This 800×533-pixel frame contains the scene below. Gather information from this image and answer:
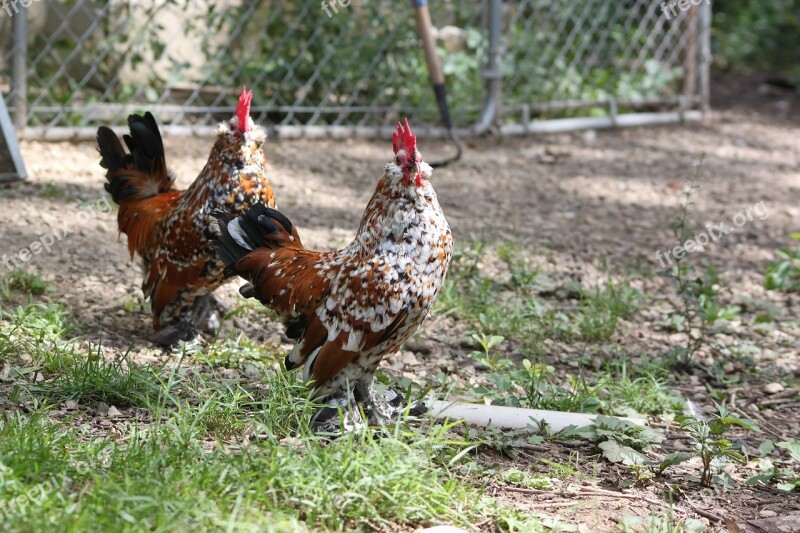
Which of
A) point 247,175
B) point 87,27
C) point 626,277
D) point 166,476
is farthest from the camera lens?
point 87,27

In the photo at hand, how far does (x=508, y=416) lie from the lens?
3.46m

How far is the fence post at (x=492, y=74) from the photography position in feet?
26.8

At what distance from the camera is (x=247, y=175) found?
3844 mm

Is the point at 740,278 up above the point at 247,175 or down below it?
below

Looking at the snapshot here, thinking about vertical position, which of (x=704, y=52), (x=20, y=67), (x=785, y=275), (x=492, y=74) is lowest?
(x=785, y=275)

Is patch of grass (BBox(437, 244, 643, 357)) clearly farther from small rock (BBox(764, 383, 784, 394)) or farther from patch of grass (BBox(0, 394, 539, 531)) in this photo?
patch of grass (BBox(0, 394, 539, 531))

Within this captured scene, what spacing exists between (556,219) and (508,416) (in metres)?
3.07

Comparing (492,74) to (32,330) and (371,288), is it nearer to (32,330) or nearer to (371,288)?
(32,330)

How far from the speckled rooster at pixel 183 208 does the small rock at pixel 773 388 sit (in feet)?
7.81

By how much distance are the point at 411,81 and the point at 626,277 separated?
3483 millimetres

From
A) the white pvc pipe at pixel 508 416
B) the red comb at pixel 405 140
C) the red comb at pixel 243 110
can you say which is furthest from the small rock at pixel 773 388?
the red comb at pixel 243 110

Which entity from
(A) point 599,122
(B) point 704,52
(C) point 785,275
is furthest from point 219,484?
(B) point 704,52

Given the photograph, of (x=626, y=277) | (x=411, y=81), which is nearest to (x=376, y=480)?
(x=626, y=277)

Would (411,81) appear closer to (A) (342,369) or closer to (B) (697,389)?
(B) (697,389)
